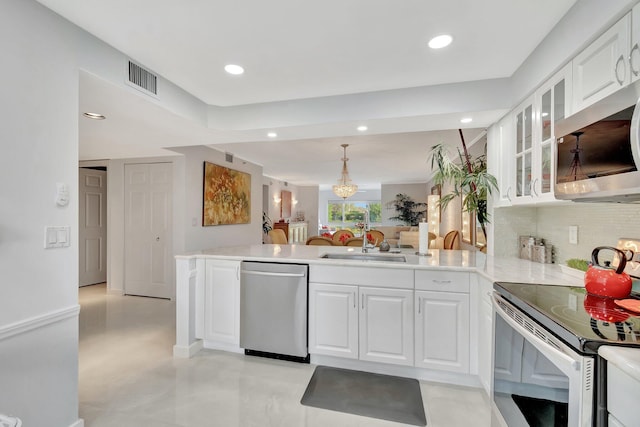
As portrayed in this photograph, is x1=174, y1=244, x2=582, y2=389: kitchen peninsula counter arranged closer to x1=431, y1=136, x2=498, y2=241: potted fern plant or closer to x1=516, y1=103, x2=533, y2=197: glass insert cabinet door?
x1=431, y1=136, x2=498, y2=241: potted fern plant

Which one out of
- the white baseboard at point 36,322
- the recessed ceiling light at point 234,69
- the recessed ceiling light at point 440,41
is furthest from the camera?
the recessed ceiling light at point 234,69

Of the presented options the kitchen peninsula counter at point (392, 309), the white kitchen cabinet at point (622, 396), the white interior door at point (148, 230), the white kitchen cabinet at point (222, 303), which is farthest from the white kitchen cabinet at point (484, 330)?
the white interior door at point (148, 230)

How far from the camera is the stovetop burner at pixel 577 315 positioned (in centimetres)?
91

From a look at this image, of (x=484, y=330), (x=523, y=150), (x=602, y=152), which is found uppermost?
(x=523, y=150)

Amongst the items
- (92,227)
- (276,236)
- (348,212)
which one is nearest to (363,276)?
(276,236)

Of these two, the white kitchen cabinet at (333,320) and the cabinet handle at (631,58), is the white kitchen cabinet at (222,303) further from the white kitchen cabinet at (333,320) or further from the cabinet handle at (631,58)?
the cabinet handle at (631,58)

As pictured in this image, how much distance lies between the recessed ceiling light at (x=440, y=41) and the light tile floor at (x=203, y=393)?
2.40 m

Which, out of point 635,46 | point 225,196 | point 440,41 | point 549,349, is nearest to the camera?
point 549,349

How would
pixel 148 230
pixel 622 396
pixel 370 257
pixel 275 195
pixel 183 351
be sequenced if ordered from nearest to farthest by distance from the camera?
pixel 622 396 < pixel 183 351 < pixel 370 257 < pixel 148 230 < pixel 275 195

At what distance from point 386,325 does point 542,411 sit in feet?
4.38

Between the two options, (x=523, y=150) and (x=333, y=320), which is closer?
(x=523, y=150)

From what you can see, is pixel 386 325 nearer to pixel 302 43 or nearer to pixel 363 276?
pixel 363 276

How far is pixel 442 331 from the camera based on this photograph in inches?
90.8

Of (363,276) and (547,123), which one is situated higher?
(547,123)
